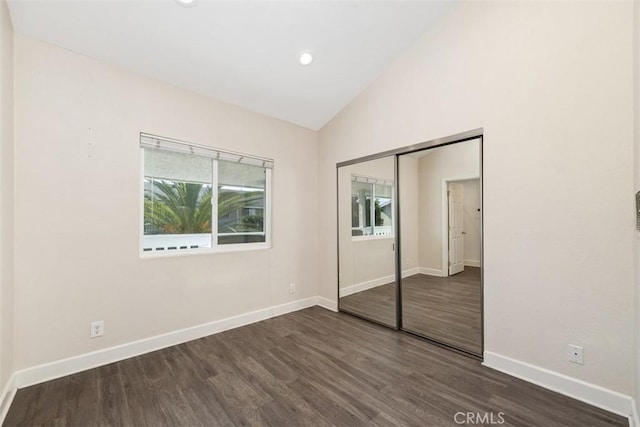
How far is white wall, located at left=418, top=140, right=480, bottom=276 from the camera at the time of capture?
8.68 ft

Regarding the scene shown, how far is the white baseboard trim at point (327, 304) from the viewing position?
150 inches

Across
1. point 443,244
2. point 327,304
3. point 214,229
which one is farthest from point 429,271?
point 214,229

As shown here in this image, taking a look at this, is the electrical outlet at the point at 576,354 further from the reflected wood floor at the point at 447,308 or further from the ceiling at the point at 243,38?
the ceiling at the point at 243,38

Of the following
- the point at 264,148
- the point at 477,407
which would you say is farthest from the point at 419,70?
the point at 477,407

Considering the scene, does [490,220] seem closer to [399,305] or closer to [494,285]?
[494,285]

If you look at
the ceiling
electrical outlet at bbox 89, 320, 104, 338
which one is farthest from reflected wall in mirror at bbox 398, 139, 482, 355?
electrical outlet at bbox 89, 320, 104, 338

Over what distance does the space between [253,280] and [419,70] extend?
9.71 ft

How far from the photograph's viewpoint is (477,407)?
1.84 metres

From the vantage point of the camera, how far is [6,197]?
190cm

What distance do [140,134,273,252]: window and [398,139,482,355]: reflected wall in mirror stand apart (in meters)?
1.77

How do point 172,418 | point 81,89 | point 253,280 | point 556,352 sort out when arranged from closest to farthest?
point 172,418, point 556,352, point 81,89, point 253,280

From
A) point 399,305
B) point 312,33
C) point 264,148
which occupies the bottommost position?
point 399,305

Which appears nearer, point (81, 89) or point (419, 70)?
point (81, 89)

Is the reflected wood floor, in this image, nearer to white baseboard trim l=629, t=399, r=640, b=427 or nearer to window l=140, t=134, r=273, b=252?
white baseboard trim l=629, t=399, r=640, b=427
